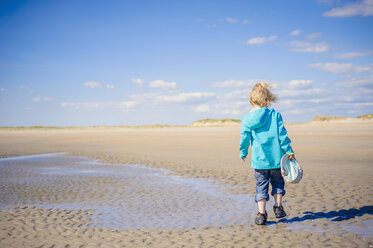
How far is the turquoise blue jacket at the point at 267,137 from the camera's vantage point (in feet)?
16.3

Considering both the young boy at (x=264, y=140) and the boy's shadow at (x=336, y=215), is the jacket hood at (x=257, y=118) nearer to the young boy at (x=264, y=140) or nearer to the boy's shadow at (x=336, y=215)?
the young boy at (x=264, y=140)

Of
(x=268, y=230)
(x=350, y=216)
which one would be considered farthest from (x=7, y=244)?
(x=350, y=216)

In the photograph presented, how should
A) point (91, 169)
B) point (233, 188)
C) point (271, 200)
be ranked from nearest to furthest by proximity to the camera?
point (271, 200) < point (233, 188) < point (91, 169)

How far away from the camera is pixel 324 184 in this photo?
8703 millimetres

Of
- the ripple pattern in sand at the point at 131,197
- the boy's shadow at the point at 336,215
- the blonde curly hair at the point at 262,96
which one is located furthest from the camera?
the ripple pattern in sand at the point at 131,197

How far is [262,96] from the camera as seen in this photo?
510 cm

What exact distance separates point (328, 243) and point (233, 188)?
433 cm

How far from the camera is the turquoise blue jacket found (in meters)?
4.98

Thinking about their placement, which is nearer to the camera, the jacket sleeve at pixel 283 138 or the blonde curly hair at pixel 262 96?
the jacket sleeve at pixel 283 138

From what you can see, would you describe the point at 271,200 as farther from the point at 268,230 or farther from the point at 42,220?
the point at 42,220

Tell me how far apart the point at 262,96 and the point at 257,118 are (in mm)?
408

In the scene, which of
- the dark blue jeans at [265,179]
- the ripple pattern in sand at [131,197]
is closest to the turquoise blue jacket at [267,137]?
the dark blue jeans at [265,179]

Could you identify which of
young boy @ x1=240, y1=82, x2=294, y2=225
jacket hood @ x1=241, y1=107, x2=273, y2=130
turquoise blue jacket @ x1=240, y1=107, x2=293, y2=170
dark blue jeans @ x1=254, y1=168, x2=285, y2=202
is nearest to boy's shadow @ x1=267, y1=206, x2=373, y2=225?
dark blue jeans @ x1=254, y1=168, x2=285, y2=202

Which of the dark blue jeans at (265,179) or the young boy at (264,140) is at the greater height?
the young boy at (264,140)
